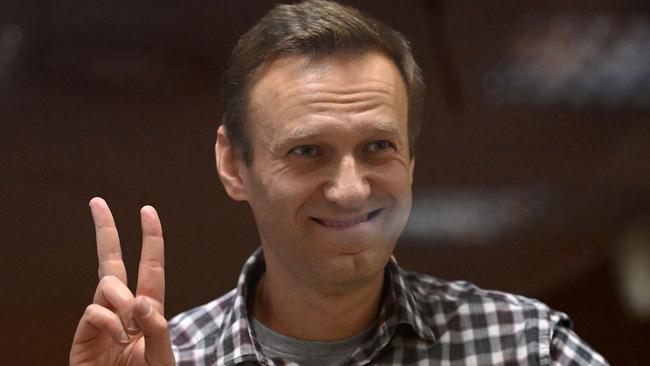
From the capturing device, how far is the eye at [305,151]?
126 cm

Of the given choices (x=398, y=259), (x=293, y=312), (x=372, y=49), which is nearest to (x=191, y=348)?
(x=293, y=312)

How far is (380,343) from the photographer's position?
1337 millimetres

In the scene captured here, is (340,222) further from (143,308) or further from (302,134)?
(143,308)

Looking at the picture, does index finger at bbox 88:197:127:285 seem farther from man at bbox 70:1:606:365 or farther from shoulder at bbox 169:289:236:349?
shoulder at bbox 169:289:236:349

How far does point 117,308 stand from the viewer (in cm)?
113

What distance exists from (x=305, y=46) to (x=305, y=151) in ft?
0.45

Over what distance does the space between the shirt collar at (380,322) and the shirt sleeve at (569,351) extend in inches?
6.6

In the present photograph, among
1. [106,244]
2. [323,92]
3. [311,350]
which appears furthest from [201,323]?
[323,92]

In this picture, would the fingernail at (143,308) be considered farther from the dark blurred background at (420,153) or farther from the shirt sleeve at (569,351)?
the shirt sleeve at (569,351)

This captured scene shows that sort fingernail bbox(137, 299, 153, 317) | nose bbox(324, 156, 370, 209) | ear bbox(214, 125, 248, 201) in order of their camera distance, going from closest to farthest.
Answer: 1. fingernail bbox(137, 299, 153, 317)
2. nose bbox(324, 156, 370, 209)
3. ear bbox(214, 125, 248, 201)

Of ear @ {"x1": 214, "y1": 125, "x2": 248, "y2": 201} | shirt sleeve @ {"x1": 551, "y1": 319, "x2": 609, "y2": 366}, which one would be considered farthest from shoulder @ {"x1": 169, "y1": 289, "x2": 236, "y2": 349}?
shirt sleeve @ {"x1": 551, "y1": 319, "x2": 609, "y2": 366}

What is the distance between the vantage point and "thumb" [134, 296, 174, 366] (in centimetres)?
112

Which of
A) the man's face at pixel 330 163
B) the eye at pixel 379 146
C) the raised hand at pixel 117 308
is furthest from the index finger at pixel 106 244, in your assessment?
the eye at pixel 379 146

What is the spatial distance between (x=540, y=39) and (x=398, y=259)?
423 millimetres
